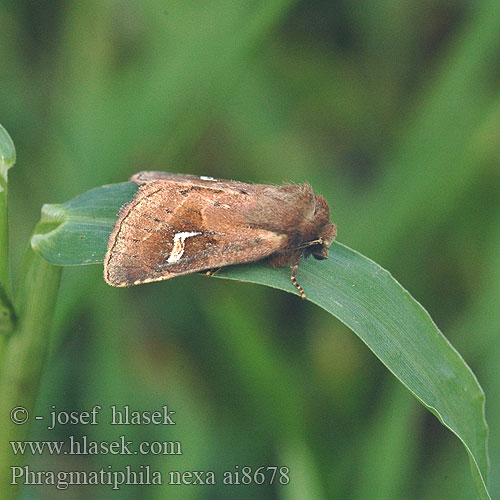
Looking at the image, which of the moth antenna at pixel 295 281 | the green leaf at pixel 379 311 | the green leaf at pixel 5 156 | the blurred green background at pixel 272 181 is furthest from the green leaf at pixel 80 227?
the blurred green background at pixel 272 181

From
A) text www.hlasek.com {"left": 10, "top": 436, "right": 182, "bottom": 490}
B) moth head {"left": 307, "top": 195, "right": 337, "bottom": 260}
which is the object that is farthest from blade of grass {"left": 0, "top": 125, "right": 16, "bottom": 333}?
text www.hlasek.com {"left": 10, "top": 436, "right": 182, "bottom": 490}

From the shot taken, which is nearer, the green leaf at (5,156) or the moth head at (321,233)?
the green leaf at (5,156)

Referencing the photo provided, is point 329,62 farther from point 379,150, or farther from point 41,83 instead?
point 41,83

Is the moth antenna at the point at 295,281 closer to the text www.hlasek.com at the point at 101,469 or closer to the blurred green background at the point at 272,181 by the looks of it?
the blurred green background at the point at 272,181

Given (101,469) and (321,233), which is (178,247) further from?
(101,469)

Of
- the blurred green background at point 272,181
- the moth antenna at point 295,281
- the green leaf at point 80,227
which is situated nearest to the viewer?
the green leaf at point 80,227

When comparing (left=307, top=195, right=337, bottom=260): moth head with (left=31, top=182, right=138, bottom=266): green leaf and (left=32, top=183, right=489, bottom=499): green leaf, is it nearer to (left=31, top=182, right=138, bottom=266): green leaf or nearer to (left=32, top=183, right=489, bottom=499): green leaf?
(left=32, top=183, right=489, bottom=499): green leaf

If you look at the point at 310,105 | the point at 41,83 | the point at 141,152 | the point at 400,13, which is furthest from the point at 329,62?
the point at 41,83
